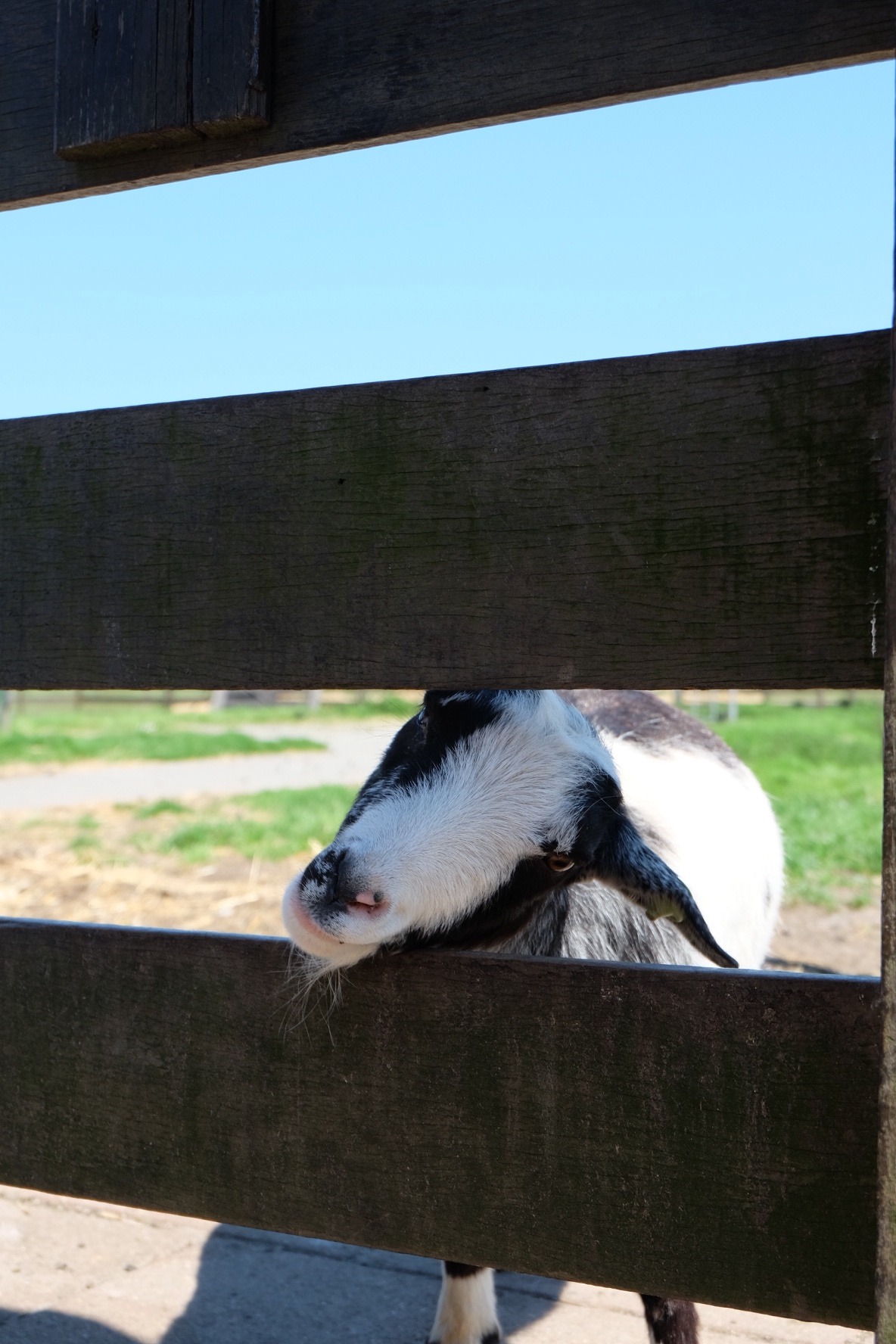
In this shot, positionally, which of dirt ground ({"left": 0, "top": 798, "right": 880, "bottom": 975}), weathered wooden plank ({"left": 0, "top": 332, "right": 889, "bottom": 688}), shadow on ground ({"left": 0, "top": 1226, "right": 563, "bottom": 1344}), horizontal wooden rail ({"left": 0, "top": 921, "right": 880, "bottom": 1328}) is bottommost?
shadow on ground ({"left": 0, "top": 1226, "right": 563, "bottom": 1344})

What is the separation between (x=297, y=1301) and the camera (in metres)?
2.95

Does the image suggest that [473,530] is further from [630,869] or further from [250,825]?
[250,825]

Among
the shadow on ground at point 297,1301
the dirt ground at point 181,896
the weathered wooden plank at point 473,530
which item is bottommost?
the shadow on ground at point 297,1301

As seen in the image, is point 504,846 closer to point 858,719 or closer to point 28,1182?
point 28,1182

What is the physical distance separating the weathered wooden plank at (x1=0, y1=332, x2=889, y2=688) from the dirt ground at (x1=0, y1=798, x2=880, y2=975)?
494 cm

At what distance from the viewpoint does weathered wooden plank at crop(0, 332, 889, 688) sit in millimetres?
1337

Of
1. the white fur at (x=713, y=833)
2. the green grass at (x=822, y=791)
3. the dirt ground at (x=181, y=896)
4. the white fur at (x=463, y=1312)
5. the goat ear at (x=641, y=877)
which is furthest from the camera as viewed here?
the green grass at (x=822, y=791)

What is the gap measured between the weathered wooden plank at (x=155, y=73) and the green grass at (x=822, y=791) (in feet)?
17.9

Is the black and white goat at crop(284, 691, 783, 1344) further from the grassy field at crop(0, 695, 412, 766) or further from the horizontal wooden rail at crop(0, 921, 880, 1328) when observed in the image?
the grassy field at crop(0, 695, 412, 766)

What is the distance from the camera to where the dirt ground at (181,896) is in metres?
7.03

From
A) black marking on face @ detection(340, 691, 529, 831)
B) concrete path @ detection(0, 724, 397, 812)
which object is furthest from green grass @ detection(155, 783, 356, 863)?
black marking on face @ detection(340, 691, 529, 831)

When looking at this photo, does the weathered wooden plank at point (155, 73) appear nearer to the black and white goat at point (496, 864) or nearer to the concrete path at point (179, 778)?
the black and white goat at point (496, 864)

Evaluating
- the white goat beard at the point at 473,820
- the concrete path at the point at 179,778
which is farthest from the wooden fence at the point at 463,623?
the concrete path at the point at 179,778

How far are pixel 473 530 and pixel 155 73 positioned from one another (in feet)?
3.06
